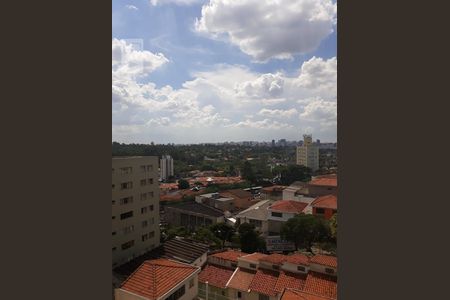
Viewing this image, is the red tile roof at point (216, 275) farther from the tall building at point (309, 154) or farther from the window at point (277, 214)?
the tall building at point (309, 154)

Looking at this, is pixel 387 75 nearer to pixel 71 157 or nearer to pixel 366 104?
pixel 366 104

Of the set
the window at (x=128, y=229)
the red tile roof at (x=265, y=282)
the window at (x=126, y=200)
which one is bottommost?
the red tile roof at (x=265, y=282)

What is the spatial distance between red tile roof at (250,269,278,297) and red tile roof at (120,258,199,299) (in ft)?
5.09

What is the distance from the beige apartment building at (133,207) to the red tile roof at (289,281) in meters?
3.99

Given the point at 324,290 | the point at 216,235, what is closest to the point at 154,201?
the point at 216,235

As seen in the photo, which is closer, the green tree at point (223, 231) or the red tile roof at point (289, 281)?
the red tile roof at point (289, 281)

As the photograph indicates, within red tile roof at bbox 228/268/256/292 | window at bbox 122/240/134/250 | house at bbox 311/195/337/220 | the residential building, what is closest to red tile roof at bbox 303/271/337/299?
red tile roof at bbox 228/268/256/292

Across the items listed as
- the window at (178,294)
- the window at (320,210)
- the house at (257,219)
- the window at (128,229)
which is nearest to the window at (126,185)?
the window at (128,229)

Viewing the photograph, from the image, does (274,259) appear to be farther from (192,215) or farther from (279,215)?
(192,215)

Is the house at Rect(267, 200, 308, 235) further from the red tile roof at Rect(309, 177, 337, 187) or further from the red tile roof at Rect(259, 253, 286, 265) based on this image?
the red tile roof at Rect(259, 253, 286, 265)

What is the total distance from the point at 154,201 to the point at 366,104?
344 inches

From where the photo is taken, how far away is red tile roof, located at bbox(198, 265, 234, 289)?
6.80m

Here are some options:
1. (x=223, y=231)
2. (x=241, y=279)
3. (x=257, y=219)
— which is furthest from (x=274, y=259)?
(x=257, y=219)

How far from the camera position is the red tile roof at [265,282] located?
6.16m
